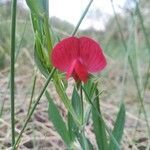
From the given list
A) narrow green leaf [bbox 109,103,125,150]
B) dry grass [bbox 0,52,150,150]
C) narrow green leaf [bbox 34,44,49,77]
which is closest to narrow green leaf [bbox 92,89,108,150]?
narrow green leaf [bbox 109,103,125,150]

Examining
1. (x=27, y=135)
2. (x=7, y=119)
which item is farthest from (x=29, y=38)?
(x=27, y=135)

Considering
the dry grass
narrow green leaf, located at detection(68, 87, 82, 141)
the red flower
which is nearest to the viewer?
the red flower

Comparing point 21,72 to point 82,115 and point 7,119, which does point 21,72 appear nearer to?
point 7,119

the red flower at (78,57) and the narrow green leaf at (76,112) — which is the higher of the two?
the red flower at (78,57)

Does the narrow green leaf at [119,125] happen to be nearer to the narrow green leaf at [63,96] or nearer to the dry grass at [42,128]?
the narrow green leaf at [63,96]

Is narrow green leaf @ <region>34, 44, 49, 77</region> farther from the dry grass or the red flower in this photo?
the dry grass

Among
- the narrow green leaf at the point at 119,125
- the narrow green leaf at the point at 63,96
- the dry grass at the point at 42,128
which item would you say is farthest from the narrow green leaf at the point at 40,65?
the dry grass at the point at 42,128

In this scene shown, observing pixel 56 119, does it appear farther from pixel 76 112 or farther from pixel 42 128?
pixel 42 128

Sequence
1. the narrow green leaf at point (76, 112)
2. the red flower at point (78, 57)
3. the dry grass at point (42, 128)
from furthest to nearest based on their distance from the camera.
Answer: the dry grass at point (42, 128) → the narrow green leaf at point (76, 112) → the red flower at point (78, 57)
